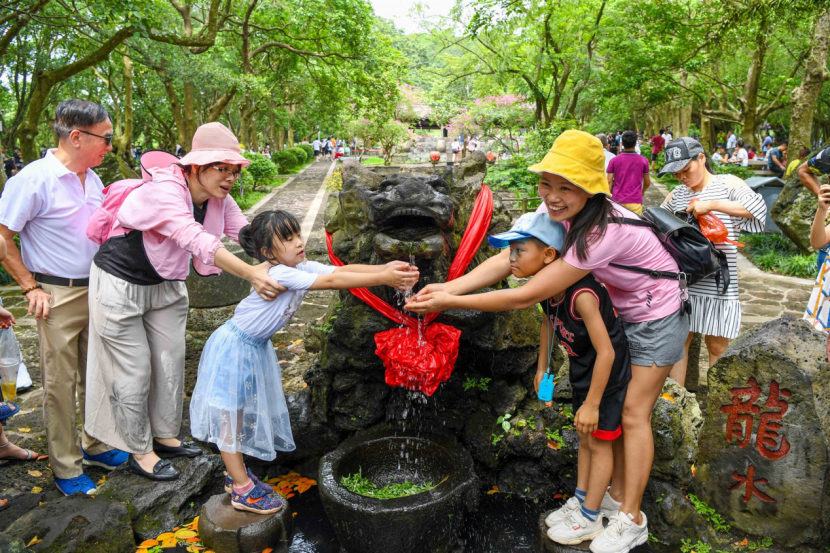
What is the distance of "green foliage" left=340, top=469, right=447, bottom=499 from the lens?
2.98m

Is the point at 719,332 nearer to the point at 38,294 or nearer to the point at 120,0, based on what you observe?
the point at 38,294

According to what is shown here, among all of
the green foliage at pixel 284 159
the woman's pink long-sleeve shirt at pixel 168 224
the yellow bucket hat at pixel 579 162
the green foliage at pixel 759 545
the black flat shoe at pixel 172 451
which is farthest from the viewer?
the green foliage at pixel 284 159

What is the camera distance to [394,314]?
304cm

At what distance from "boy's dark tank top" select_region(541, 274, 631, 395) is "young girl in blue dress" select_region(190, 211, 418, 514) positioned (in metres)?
0.73

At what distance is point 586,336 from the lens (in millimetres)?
2490

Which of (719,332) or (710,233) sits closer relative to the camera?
(710,233)

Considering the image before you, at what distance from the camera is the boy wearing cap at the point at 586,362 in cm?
242

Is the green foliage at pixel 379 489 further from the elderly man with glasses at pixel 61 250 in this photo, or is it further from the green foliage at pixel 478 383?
the elderly man with glasses at pixel 61 250

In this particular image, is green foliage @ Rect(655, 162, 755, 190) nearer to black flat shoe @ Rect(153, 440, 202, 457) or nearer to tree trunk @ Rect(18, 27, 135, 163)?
tree trunk @ Rect(18, 27, 135, 163)

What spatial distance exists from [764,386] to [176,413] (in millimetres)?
3300

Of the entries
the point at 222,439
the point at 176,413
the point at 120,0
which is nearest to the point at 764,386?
the point at 222,439

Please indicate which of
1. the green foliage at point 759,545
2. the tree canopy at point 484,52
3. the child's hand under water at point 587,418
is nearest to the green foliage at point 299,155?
the tree canopy at point 484,52

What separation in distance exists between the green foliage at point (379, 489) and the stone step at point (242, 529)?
375 mm

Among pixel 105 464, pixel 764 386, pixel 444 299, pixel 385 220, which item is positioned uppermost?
pixel 385 220
